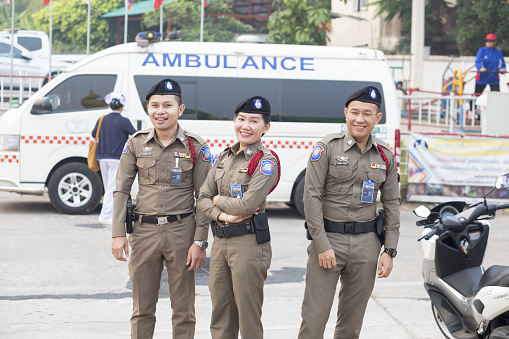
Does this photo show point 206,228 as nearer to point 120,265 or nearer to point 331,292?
point 331,292

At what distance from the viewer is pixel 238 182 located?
459 cm

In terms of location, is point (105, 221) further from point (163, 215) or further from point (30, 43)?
point (30, 43)

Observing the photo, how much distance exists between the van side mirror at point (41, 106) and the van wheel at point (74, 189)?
32.0 inches

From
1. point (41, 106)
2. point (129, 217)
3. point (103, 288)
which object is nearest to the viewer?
point (129, 217)

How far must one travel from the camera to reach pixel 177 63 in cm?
1093

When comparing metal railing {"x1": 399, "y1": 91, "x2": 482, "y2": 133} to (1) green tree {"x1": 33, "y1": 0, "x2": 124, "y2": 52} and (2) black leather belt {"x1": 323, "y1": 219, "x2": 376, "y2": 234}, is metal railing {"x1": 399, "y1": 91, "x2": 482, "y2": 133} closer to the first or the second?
(2) black leather belt {"x1": 323, "y1": 219, "x2": 376, "y2": 234}

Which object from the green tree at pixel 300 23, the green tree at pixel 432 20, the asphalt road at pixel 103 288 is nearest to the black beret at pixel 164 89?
the asphalt road at pixel 103 288

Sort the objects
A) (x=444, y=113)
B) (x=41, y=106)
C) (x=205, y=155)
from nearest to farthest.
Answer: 1. (x=205, y=155)
2. (x=41, y=106)
3. (x=444, y=113)

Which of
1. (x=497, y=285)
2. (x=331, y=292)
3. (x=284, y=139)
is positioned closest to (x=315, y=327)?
(x=331, y=292)

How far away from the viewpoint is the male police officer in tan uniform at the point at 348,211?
4621 mm

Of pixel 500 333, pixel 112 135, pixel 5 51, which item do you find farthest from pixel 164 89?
pixel 5 51

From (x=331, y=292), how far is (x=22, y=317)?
268 centimetres

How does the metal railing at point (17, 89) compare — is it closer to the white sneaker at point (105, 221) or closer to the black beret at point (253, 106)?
the white sneaker at point (105, 221)

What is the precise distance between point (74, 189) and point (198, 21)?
19.4 metres
